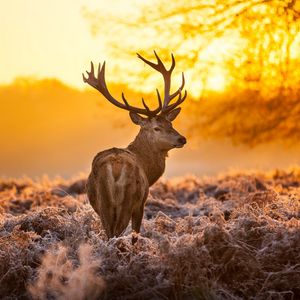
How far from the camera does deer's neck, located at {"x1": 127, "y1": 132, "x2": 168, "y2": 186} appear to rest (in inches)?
383

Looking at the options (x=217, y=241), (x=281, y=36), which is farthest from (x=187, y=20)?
(x=217, y=241)

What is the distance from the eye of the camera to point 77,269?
22.8ft

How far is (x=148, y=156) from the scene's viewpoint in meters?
9.79

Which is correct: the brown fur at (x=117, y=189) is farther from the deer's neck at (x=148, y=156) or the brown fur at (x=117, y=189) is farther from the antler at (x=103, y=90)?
the antler at (x=103, y=90)

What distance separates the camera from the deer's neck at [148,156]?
31.9 ft

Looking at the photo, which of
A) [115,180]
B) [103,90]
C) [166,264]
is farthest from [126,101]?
Result: [166,264]

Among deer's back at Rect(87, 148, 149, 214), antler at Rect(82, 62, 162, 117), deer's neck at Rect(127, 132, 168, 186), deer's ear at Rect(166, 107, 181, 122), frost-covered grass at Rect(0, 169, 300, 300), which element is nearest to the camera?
frost-covered grass at Rect(0, 169, 300, 300)

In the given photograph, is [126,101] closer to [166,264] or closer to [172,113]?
[172,113]

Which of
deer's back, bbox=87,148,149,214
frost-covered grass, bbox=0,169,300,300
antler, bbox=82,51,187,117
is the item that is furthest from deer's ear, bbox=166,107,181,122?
frost-covered grass, bbox=0,169,300,300

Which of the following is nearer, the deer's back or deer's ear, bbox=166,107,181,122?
the deer's back

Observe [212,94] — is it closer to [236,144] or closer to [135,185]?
[236,144]

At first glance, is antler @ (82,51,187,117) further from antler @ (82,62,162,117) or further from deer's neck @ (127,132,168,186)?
deer's neck @ (127,132,168,186)

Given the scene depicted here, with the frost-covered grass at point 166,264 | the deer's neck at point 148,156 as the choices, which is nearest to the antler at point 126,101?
the deer's neck at point 148,156

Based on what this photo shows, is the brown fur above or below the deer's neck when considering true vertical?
below
